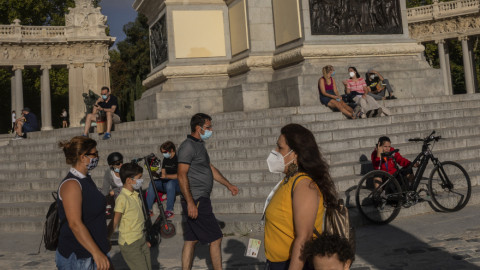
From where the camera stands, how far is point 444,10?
1538 inches

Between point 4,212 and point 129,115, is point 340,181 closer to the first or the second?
point 4,212

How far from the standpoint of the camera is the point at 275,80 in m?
14.1

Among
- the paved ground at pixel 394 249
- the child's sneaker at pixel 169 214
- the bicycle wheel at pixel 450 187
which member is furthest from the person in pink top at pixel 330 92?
the child's sneaker at pixel 169 214

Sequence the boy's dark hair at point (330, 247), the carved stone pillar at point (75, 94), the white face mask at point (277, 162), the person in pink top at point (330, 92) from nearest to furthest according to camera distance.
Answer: the boy's dark hair at point (330, 247) < the white face mask at point (277, 162) < the person in pink top at point (330, 92) < the carved stone pillar at point (75, 94)

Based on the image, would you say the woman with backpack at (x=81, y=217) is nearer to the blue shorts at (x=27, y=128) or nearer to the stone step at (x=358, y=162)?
the stone step at (x=358, y=162)

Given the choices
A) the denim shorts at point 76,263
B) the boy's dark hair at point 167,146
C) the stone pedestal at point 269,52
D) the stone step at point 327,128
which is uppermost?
the stone pedestal at point 269,52

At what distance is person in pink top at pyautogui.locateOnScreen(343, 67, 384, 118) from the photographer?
39.0 feet

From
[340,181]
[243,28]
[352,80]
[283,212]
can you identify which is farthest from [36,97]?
[283,212]

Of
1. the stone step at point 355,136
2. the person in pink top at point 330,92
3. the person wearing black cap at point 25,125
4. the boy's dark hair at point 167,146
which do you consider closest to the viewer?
the boy's dark hair at point 167,146

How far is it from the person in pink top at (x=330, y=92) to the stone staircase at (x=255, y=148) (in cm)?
22

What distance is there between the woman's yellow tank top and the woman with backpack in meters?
1.09

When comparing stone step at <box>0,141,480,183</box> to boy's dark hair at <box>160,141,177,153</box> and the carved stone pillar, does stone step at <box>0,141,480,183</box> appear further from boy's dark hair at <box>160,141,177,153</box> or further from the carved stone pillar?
the carved stone pillar

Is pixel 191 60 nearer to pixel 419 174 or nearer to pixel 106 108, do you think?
pixel 106 108

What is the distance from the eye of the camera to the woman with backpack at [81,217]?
351cm
